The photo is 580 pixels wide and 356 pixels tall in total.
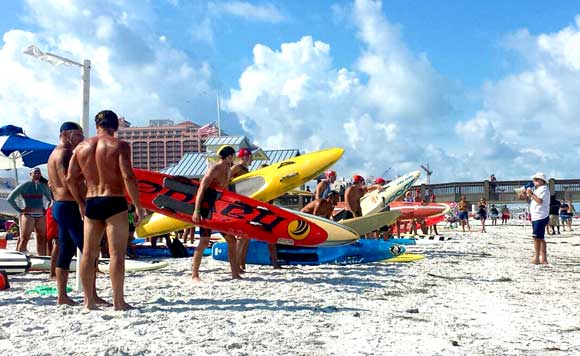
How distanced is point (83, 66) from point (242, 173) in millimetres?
2927

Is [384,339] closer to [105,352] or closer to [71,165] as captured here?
[105,352]

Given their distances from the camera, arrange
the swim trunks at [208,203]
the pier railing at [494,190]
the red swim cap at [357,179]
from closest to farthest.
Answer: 1. the swim trunks at [208,203]
2. the red swim cap at [357,179]
3. the pier railing at [494,190]

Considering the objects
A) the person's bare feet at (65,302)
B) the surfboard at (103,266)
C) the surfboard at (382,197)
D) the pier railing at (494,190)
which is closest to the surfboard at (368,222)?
the surfboard at (103,266)

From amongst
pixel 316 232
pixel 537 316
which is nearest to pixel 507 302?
pixel 537 316

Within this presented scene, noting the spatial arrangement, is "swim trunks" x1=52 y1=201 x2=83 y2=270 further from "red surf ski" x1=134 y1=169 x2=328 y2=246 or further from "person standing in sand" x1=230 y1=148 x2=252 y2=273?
"person standing in sand" x1=230 y1=148 x2=252 y2=273

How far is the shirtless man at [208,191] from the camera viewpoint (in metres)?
6.10

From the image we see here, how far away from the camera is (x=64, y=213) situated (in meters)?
4.61

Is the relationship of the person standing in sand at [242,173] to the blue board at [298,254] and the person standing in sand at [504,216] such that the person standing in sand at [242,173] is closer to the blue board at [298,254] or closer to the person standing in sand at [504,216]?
the blue board at [298,254]

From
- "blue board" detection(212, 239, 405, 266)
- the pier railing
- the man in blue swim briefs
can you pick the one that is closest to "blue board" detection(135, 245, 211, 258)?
"blue board" detection(212, 239, 405, 266)

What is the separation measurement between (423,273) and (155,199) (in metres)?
3.65

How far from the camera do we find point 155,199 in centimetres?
708

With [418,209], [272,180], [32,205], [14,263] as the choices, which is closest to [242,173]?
[272,180]

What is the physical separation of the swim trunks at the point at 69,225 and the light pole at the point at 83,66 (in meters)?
0.90

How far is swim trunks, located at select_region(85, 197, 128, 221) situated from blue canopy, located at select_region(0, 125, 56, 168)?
7406mm
